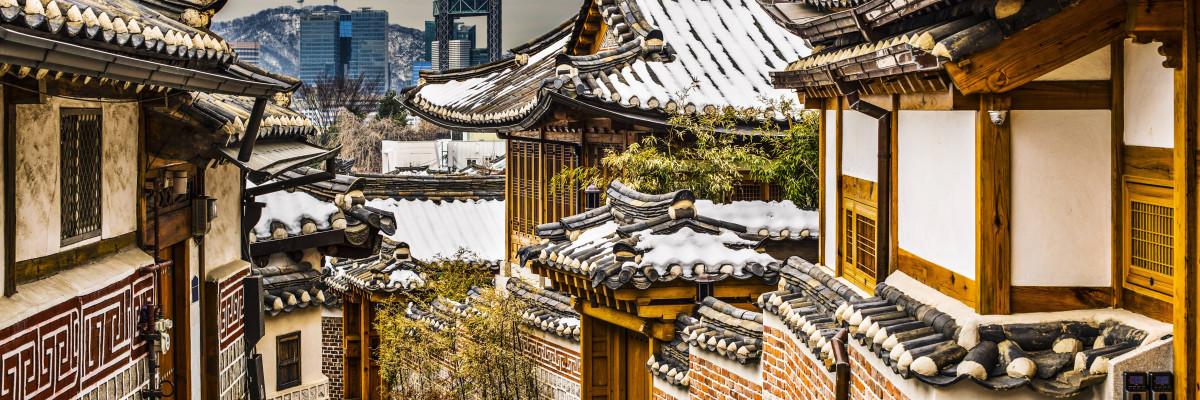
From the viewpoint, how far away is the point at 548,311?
18250 mm

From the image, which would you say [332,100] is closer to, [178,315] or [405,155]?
[405,155]

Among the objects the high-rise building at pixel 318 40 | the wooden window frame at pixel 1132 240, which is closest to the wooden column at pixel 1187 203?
the wooden window frame at pixel 1132 240

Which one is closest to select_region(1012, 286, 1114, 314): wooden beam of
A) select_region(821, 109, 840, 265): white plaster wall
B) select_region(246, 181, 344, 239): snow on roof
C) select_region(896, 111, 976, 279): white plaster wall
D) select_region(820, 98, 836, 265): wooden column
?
select_region(896, 111, 976, 279): white plaster wall

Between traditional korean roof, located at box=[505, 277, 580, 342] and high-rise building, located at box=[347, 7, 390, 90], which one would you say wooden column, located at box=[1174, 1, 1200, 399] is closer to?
traditional korean roof, located at box=[505, 277, 580, 342]

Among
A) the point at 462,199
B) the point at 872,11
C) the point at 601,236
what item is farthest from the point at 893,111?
the point at 462,199

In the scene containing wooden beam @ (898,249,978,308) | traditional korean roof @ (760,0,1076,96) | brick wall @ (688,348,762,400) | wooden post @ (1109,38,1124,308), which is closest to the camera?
traditional korean roof @ (760,0,1076,96)

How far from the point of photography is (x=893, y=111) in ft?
28.0

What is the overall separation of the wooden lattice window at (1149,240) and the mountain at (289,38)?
425ft

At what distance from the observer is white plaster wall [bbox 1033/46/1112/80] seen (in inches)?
258

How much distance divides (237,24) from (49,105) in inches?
5199

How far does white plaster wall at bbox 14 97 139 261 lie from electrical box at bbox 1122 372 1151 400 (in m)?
5.97

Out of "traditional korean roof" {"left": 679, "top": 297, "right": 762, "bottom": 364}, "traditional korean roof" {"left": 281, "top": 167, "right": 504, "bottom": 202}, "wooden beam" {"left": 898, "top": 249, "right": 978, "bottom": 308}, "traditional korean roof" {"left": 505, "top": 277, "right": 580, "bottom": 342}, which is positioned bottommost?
"traditional korean roof" {"left": 505, "top": 277, "right": 580, "bottom": 342}

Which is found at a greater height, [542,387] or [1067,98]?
[1067,98]

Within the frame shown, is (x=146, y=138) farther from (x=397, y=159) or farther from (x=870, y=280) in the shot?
(x=397, y=159)
